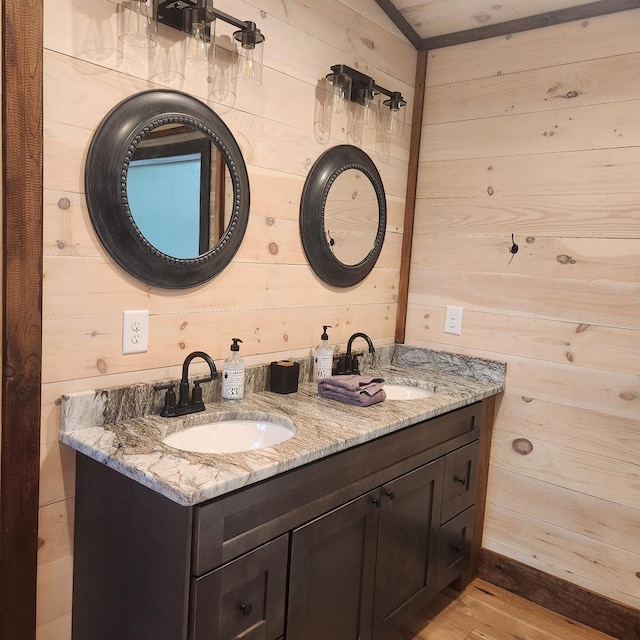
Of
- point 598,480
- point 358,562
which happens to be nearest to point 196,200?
point 358,562

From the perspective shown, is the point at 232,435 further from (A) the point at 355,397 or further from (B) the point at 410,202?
(B) the point at 410,202

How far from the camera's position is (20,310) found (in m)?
1.34

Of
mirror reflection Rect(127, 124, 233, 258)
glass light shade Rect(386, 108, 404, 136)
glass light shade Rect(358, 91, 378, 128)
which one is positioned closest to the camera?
mirror reflection Rect(127, 124, 233, 258)

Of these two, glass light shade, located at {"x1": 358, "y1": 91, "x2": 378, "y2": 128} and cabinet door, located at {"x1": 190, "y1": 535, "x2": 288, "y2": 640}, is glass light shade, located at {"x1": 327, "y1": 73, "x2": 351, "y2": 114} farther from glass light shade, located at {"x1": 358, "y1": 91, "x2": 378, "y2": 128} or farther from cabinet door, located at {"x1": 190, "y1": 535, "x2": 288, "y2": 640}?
cabinet door, located at {"x1": 190, "y1": 535, "x2": 288, "y2": 640}

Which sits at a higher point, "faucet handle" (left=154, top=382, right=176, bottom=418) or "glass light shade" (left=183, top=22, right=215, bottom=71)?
"glass light shade" (left=183, top=22, right=215, bottom=71)

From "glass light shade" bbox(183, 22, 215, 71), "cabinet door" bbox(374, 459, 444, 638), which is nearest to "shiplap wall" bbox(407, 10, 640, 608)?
"cabinet door" bbox(374, 459, 444, 638)

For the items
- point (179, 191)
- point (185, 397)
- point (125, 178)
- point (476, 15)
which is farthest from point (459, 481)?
point (476, 15)

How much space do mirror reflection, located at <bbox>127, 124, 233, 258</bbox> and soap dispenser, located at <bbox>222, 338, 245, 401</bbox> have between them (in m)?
0.33

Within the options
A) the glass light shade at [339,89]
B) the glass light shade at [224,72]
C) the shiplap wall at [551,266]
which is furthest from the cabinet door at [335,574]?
the glass light shade at [339,89]

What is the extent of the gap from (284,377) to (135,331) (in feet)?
1.77

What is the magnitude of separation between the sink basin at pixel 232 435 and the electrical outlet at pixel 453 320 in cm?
113

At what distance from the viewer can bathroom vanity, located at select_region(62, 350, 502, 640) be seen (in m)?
1.25

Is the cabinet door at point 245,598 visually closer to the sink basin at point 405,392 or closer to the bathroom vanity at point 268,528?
the bathroom vanity at point 268,528

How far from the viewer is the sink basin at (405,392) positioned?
89.4 inches
